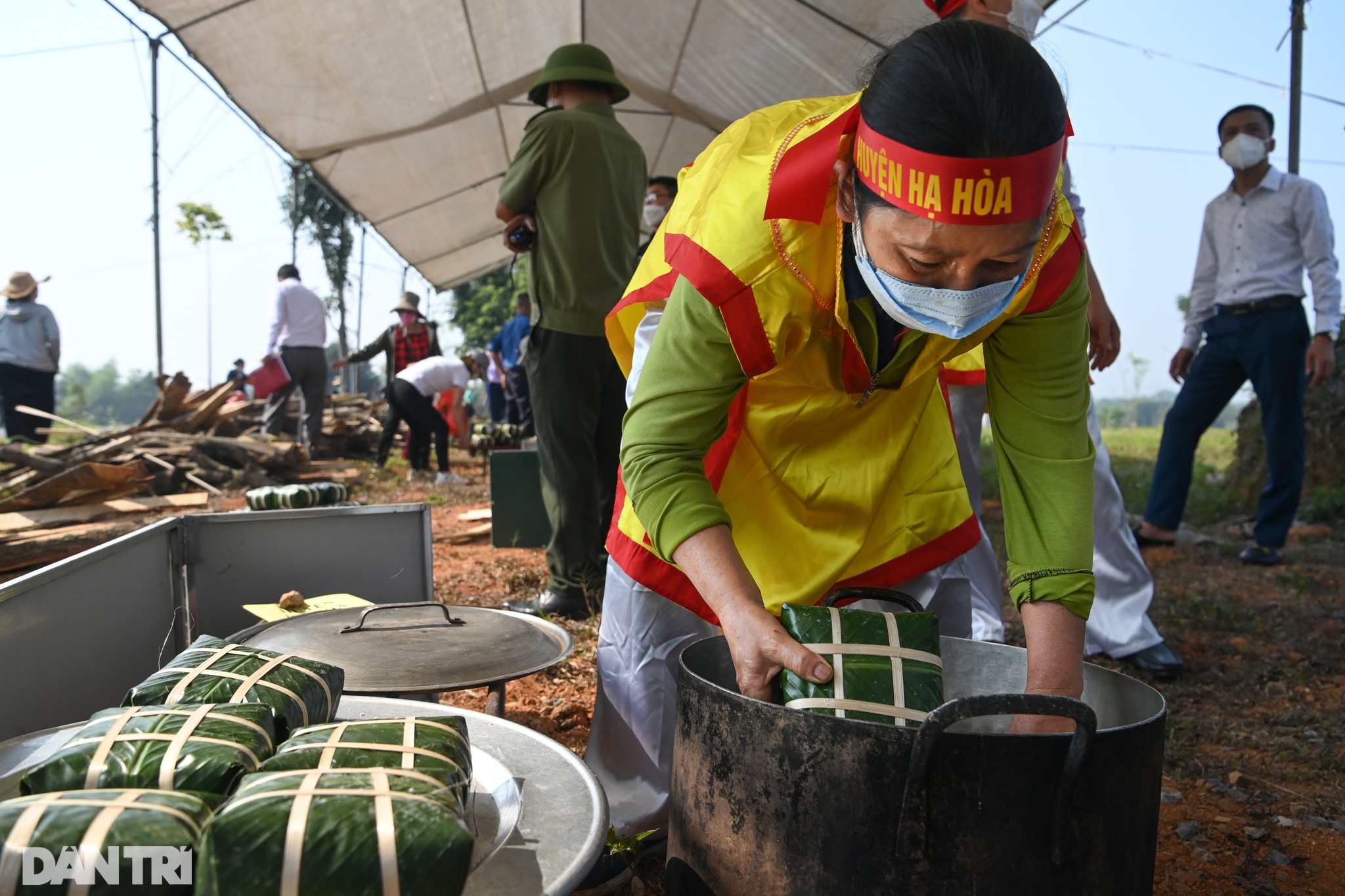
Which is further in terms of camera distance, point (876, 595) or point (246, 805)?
point (876, 595)

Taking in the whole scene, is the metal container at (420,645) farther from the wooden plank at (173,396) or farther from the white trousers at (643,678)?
the wooden plank at (173,396)

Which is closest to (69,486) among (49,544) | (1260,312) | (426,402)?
(49,544)

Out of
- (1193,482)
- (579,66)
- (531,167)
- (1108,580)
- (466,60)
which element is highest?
(466,60)

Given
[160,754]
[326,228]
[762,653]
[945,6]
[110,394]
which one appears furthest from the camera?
[110,394]

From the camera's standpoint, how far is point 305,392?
923cm

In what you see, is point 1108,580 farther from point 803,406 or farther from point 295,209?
point 295,209

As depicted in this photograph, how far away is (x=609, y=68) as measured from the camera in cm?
399

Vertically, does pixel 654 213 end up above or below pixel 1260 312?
above

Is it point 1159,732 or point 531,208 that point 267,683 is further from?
point 531,208

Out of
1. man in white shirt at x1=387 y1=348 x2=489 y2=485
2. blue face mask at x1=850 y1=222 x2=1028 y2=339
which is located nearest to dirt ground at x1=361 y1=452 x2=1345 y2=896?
blue face mask at x1=850 y1=222 x2=1028 y2=339

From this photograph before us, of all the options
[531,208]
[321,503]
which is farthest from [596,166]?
[321,503]

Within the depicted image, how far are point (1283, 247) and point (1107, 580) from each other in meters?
2.71

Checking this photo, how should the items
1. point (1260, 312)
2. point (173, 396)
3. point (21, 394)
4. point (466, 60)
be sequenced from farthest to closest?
point (173, 396), point (21, 394), point (466, 60), point (1260, 312)

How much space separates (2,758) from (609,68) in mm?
3637
